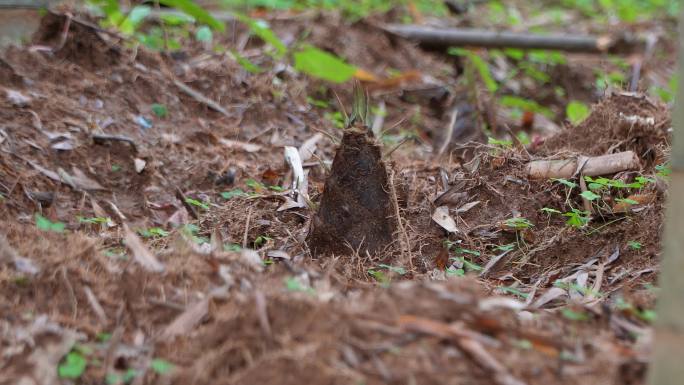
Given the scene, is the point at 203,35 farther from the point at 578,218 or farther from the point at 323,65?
→ the point at 578,218

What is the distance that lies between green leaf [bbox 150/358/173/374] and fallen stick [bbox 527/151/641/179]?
7.28 ft

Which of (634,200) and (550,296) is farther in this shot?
(634,200)

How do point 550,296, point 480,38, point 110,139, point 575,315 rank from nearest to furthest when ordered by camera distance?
1. point 575,315
2. point 550,296
3. point 110,139
4. point 480,38

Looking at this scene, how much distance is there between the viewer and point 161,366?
228 cm

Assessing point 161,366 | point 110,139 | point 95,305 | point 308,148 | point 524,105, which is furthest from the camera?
point 524,105

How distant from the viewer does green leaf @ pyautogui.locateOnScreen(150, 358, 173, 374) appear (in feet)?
7.43

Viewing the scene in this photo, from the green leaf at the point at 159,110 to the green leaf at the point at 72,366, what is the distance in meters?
2.85

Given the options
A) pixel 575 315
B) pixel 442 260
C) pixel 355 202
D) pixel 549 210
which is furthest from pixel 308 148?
pixel 575 315

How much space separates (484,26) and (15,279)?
7456mm

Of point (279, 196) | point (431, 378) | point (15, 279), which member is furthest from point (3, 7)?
point (431, 378)

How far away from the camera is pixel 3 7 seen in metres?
5.14

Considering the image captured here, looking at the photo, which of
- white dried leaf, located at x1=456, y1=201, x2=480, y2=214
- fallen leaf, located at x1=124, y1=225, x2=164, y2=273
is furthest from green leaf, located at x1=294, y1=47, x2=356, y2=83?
fallen leaf, located at x1=124, y1=225, x2=164, y2=273

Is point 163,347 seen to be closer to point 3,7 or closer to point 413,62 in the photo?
point 3,7

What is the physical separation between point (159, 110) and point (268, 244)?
1730 millimetres
